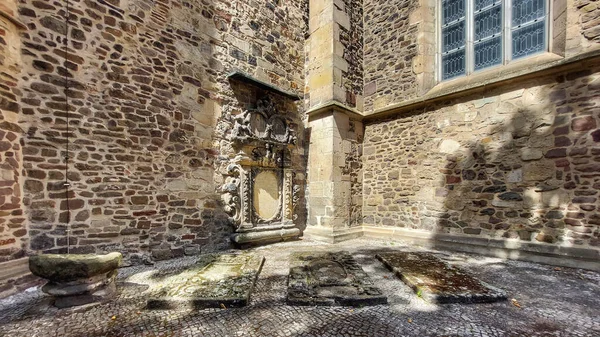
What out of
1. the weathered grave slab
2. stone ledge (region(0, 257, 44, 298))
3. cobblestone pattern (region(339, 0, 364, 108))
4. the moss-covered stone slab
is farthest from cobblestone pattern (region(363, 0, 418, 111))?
stone ledge (region(0, 257, 44, 298))

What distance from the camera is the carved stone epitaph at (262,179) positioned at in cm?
489

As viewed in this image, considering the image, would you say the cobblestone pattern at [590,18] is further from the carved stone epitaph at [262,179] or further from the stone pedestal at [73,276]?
the stone pedestal at [73,276]

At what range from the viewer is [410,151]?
558 cm

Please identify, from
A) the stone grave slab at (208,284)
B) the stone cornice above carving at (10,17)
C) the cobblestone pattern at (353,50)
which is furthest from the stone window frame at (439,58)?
the stone cornice above carving at (10,17)

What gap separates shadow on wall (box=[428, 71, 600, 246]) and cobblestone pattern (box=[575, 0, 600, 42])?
586 millimetres

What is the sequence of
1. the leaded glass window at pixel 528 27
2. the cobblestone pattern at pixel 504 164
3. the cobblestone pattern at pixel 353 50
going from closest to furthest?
1. the cobblestone pattern at pixel 504 164
2. the leaded glass window at pixel 528 27
3. the cobblestone pattern at pixel 353 50

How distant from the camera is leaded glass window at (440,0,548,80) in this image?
4352mm

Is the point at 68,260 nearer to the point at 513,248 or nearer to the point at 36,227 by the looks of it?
the point at 36,227

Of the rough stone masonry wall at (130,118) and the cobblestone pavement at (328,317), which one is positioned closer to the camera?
the cobblestone pavement at (328,317)

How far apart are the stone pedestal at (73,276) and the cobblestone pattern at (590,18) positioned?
23.1 feet

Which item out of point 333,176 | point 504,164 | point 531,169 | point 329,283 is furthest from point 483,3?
point 329,283

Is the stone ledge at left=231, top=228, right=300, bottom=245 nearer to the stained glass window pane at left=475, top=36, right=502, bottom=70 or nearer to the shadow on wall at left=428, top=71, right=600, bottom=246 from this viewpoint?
the shadow on wall at left=428, top=71, right=600, bottom=246

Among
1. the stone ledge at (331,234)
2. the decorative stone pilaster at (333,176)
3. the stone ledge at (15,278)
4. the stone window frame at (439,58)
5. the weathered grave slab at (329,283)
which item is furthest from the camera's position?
the decorative stone pilaster at (333,176)

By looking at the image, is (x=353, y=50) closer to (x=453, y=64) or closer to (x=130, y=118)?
(x=453, y=64)
